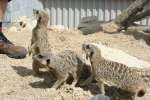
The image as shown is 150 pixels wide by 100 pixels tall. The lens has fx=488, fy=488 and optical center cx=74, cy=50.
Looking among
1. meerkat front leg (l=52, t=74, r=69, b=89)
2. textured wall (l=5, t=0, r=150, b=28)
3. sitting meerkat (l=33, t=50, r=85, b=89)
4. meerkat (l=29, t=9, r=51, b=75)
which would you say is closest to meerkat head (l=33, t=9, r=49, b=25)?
meerkat (l=29, t=9, r=51, b=75)

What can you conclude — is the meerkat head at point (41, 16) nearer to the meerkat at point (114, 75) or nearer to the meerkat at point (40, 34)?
the meerkat at point (40, 34)

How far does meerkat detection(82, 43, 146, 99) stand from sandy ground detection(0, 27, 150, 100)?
0.22 m

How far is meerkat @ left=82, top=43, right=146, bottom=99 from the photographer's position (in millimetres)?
3938

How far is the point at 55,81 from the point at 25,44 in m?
2.31

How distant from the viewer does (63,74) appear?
14.1ft

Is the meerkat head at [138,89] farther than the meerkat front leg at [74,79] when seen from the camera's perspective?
No

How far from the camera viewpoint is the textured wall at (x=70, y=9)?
9023 millimetres

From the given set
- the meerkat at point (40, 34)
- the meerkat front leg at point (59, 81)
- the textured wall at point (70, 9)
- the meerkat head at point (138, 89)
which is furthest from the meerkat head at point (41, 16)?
the textured wall at point (70, 9)

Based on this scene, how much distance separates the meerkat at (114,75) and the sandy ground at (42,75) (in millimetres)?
217

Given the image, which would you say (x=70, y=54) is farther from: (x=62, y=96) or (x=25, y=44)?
(x=25, y=44)

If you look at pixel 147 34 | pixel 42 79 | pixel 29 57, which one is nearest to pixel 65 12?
pixel 147 34

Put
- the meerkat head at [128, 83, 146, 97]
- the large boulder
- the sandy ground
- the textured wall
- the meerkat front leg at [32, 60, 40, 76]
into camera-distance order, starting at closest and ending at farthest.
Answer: the meerkat head at [128, 83, 146, 97], the sandy ground, the meerkat front leg at [32, 60, 40, 76], the large boulder, the textured wall

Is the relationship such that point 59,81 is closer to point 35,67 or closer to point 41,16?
point 35,67

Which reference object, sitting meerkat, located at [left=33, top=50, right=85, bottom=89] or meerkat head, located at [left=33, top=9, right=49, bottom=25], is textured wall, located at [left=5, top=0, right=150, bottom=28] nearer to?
meerkat head, located at [left=33, top=9, right=49, bottom=25]
